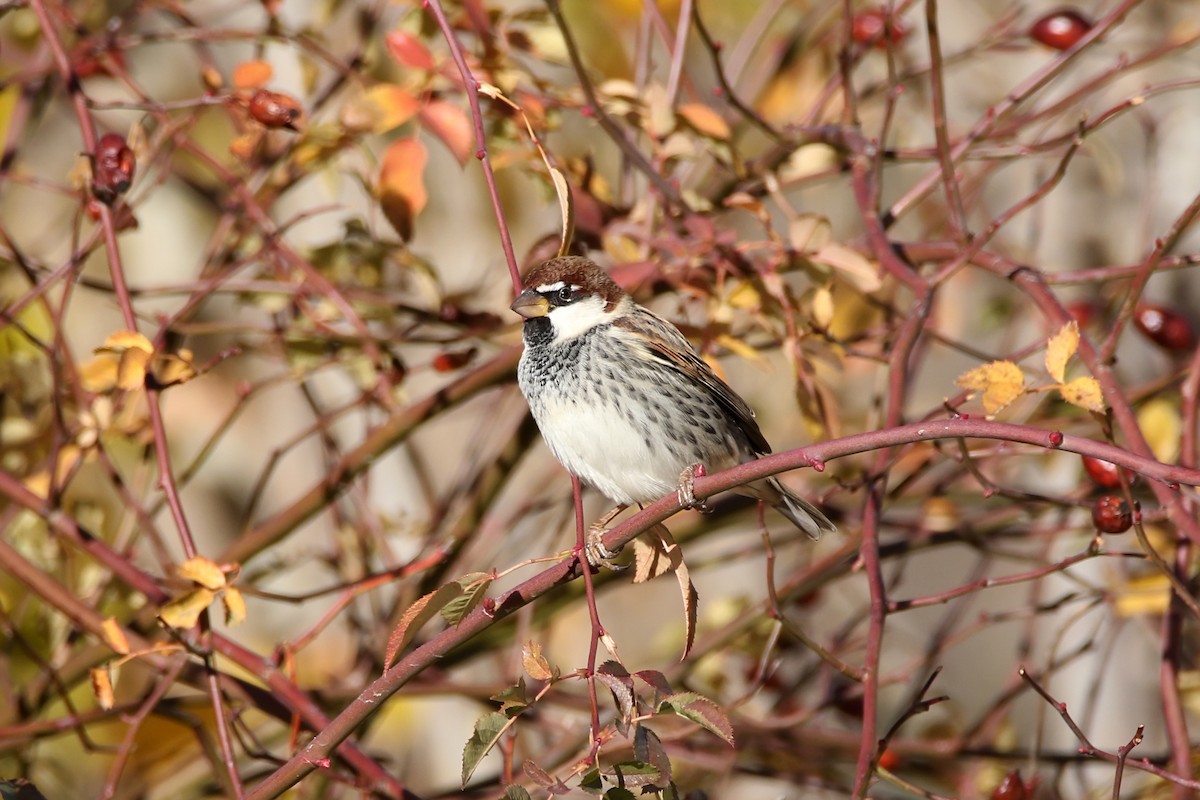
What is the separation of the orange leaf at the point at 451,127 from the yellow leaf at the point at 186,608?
0.99 m

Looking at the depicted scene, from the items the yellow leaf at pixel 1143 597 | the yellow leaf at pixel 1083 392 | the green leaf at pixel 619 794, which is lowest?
→ the yellow leaf at pixel 1143 597

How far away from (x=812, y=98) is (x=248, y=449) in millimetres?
3328

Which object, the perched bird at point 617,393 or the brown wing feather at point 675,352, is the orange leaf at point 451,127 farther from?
the brown wing feather at point 675,352

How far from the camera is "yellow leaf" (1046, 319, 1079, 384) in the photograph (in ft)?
6.22

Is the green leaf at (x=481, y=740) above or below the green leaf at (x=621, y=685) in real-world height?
below

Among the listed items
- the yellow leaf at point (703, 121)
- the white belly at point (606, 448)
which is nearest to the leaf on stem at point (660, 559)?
the white belly at point (606, 448)

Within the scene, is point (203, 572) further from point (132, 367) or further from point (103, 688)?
point (132, 367)

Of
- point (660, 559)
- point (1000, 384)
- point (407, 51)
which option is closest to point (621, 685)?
point (660, 559)

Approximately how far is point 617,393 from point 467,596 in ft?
3.45

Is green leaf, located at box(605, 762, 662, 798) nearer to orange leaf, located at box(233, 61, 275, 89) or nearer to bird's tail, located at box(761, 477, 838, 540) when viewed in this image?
bird's tail, located at box(761, 477, 838, 540)

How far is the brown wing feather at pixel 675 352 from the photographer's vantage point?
2869mm

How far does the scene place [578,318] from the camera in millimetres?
2867

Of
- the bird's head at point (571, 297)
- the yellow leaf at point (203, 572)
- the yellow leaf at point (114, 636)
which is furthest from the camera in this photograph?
the bird's head at point (571, 297)

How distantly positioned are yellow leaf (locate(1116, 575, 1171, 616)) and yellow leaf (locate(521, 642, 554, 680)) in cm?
198
